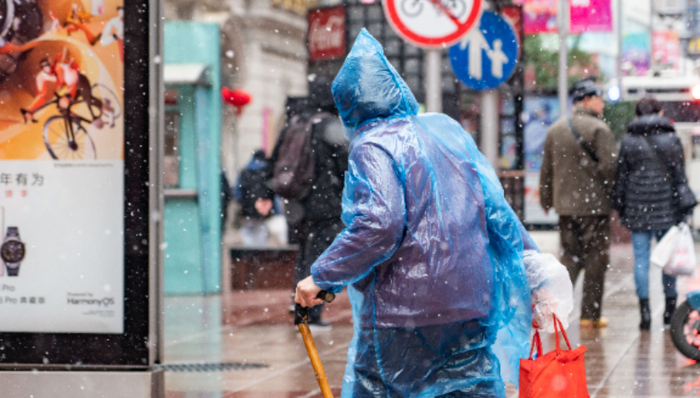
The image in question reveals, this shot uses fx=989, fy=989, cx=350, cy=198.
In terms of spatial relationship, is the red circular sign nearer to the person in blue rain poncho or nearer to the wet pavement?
the wet pavement

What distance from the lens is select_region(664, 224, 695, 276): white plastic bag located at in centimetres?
730

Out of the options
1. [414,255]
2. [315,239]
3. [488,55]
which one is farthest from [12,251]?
[488,55]

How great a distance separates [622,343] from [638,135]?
6.11ft

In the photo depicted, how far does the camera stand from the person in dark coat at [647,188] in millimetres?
7711

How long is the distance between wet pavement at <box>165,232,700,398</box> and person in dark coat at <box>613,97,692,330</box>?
39 cm

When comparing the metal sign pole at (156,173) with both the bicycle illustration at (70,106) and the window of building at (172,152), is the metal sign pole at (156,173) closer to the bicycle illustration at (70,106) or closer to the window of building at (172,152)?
the bicycle illustration at (70,106)

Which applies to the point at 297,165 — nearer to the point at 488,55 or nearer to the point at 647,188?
the point at 488,55

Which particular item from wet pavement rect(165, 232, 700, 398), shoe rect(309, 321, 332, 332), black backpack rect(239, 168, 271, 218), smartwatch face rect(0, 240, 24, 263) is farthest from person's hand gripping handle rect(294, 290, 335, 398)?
black backpack rect(239, 168, 271, 218)

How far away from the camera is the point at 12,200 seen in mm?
4715

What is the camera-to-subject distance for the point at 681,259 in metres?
7.29

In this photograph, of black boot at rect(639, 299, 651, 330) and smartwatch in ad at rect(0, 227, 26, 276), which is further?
black boot at rect(639, 299, 651, 330)

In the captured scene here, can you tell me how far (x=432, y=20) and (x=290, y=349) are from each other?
2481 millimetres

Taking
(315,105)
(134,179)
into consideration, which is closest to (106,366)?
(134,179)

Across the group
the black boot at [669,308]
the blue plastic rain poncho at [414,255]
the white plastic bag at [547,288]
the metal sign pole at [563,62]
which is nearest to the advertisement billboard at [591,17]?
the metal sign pole at [563,62]
